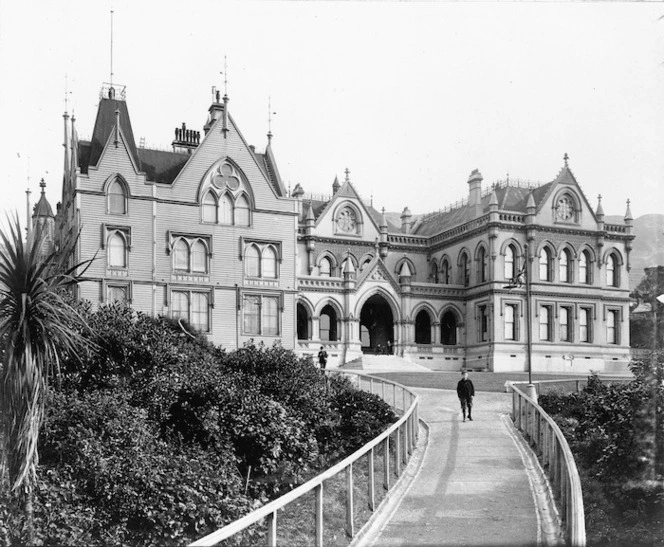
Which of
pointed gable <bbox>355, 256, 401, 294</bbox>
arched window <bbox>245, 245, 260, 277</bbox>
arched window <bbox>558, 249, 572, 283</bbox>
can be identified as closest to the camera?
arched window <bbox>245, 245, 260, 277</bbox>

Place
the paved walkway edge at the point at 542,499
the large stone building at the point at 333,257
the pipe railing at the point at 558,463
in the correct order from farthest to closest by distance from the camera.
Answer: the large stone building at the point at 333,257 < the paved walkway edge at the point at 542,499 < the pipe railing at the point at 558,463

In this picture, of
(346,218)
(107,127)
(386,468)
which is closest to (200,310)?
(107,127)

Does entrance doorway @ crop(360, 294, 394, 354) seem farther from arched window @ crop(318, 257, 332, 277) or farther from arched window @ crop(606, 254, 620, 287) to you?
arched window @ crop(606, 254, 620, 287)

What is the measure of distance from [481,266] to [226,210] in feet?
59.7

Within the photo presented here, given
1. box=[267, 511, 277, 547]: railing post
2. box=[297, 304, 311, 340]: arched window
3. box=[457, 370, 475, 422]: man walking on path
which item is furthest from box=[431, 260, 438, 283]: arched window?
box=[267, 511, 277, 547]: railing post

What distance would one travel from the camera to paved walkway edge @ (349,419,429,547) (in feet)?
38.0

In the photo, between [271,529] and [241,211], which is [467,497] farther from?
[241,211]

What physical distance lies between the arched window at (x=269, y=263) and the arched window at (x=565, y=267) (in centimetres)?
1986

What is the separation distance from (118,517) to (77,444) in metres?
1.58

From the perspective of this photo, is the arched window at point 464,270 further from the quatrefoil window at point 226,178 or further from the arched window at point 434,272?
the quatrefoil window at point 226,178

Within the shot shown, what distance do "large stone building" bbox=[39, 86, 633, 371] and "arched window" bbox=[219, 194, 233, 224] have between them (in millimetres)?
82

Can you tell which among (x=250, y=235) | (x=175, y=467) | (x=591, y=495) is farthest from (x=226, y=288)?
(x=591, y=495)

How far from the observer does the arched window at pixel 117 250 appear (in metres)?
41.9

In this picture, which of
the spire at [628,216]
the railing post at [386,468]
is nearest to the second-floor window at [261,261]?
the spire at [628,216]
